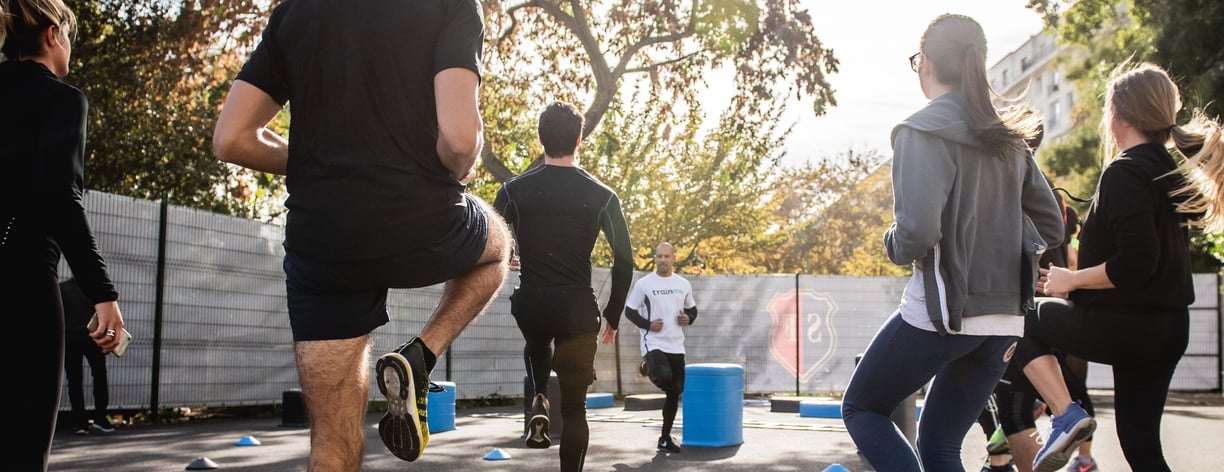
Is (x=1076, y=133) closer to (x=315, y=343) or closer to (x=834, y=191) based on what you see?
(x=834, y=191)

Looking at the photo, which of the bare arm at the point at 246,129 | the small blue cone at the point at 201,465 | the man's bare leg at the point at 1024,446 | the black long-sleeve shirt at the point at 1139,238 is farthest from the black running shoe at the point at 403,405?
the small blue cone at the point at 201,465

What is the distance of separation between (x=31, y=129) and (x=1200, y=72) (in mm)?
23080

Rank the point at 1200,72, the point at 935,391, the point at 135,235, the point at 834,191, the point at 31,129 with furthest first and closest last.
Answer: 1. the point at 834,191
2. the point at 1200,72
3. the point at 135,235
4. the point at 935,391
5. the point at 31,129

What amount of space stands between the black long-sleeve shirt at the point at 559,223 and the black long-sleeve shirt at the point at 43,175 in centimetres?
245

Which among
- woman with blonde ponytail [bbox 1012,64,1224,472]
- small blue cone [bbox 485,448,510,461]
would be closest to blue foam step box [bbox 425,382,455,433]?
small blue cone [bbox 485,448,510,461]

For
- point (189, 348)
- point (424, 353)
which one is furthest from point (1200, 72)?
point (424, 353)

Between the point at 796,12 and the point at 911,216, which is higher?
the point at 796,12

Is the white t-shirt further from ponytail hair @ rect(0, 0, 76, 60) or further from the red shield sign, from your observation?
the red shield sign

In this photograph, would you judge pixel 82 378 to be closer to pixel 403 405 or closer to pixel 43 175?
pixel 43 175

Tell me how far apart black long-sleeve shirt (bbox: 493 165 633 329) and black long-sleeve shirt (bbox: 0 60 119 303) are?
2.45m

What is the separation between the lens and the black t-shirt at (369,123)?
8.51ft

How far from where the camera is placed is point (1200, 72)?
70.7ft

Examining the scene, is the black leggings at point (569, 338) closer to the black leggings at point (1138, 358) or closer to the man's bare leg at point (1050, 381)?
the man's bare leg at point (1050, 381)

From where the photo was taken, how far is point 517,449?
8.66 meters
